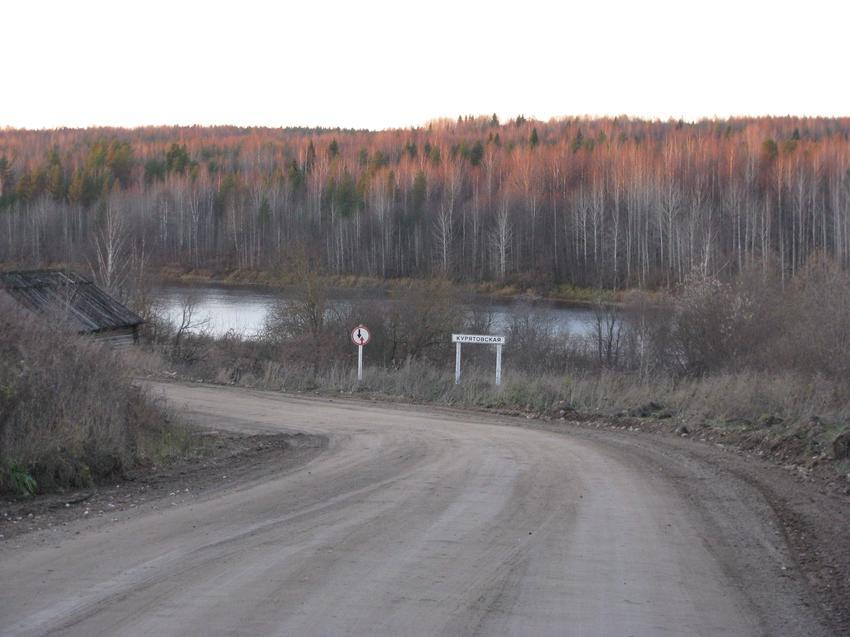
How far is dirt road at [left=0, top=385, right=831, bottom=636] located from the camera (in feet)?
18.3

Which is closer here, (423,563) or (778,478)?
(423,563)

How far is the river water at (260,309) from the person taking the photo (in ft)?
120

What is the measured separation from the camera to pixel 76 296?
30.2 meters

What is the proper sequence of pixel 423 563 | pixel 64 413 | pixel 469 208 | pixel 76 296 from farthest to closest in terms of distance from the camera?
pixel 469 208 < pixel 76 296 < pixel 64 413 < pixel 423 563

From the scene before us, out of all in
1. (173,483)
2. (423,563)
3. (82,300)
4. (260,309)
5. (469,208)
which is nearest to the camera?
(423,563)

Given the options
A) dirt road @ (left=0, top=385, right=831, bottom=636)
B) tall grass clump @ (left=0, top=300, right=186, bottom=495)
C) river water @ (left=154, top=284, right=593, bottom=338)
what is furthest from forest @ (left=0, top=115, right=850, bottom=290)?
dirt road @ (left=0, top=385, right=831, bottom=636)

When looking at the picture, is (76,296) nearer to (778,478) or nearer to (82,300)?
(82,300)

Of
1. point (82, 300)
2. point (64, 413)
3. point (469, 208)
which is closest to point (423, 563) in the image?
point (64, 413)

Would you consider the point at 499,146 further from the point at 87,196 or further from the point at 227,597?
the point at 227,597

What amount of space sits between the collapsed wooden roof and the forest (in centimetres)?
1150

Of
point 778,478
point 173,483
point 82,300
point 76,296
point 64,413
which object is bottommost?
point 778,478

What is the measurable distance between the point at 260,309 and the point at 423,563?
156 feet

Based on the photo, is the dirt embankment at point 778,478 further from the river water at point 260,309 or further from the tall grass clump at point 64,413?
the river water at point 260,309

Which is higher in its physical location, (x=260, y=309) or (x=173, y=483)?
(x=173, y=483)
